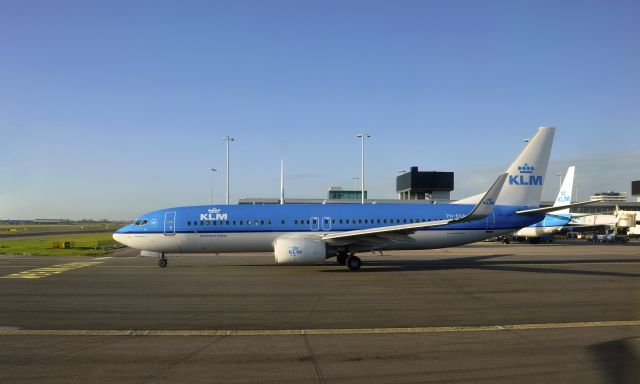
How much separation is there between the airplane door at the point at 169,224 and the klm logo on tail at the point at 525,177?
768 inches

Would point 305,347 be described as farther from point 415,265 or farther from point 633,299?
point 415,265

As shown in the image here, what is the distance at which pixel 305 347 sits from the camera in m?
8.98

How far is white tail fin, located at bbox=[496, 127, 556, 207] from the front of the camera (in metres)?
26.9

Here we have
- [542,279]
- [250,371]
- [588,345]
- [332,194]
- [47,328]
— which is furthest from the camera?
[332,194]

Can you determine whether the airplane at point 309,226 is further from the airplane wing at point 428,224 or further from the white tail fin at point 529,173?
the airplane wing at point 428,224

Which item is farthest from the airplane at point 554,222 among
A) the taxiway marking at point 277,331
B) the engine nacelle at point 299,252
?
the taxiway marking at point 277,331

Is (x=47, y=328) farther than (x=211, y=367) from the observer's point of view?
Yes

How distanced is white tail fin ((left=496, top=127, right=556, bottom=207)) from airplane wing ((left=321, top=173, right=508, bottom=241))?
5.31 meters

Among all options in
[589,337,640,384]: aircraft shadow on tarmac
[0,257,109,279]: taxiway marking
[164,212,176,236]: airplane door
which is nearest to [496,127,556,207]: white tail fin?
[589,337,640,384]: aircraft shadow on tarmac

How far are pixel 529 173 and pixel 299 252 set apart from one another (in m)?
15.0

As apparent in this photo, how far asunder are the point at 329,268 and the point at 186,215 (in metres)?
8.46

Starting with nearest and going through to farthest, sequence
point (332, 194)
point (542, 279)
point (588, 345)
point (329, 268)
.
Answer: point (588, 345)
point (542, 279)
point (329, 268)
point (332, 194)

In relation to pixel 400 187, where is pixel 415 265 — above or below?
below

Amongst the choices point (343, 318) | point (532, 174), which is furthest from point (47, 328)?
point (532, 174)
